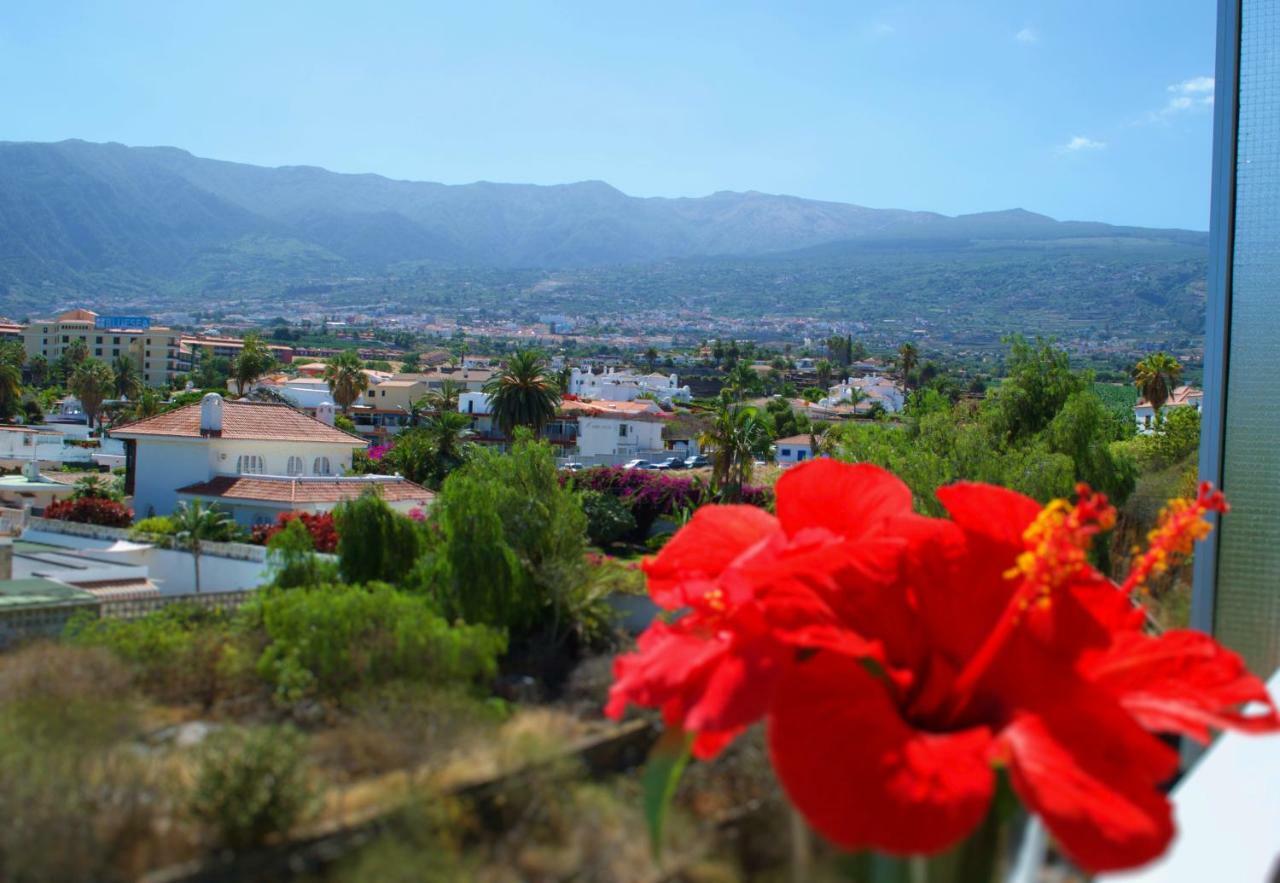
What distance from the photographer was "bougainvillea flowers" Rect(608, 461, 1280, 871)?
2082 mm

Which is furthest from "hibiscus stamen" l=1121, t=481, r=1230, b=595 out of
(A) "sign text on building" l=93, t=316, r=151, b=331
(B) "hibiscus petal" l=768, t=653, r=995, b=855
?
(A) "sign text on building" l=93, t=316, r=151, b=331

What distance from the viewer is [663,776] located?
2.52 metres

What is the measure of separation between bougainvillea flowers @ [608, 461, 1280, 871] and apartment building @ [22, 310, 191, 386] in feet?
474

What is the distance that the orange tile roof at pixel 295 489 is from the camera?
30.3 meters

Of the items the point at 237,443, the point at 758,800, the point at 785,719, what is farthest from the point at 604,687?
the point at 237,443

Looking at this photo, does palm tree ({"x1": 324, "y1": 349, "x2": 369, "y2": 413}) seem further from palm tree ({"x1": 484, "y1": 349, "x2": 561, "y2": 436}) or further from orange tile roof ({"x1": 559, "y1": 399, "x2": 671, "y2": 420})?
palm tree ({"x1": 484, "y1": 349, "x2": 561, "y2": 436})

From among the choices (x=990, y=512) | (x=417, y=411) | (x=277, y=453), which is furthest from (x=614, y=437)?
(x=990, y=512)

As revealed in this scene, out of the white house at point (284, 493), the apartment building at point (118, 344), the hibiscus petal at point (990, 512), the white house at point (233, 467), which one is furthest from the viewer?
the apartment building at point (118, 344)

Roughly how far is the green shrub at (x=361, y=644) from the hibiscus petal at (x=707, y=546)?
14.6 feet

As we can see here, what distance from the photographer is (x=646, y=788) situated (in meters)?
2.57

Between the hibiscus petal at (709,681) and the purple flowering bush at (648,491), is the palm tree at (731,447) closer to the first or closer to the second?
the purple flowering bush at (648,491)

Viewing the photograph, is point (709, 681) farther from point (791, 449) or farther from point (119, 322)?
point (119, 322)

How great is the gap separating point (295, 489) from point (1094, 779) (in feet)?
100.0

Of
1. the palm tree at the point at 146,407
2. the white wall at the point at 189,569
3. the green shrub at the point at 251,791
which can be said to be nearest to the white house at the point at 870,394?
the palm tree at the point at 146,407
